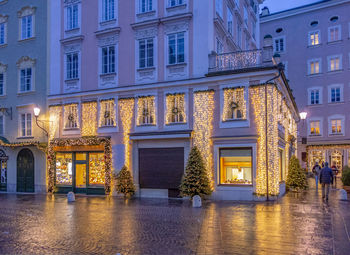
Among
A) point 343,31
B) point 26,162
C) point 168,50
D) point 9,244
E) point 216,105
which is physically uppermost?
point 343,31

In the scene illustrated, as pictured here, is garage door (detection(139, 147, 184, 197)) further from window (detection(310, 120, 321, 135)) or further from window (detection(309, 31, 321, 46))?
window (detection(309, 31, 321, 46))

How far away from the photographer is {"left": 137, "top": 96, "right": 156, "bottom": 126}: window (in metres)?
20.2

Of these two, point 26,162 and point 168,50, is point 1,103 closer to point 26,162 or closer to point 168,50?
point 26,162

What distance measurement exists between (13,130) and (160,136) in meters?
11.8

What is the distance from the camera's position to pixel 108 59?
21.8m

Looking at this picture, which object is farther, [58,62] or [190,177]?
[58,62]

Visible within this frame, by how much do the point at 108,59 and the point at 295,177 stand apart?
13066mm

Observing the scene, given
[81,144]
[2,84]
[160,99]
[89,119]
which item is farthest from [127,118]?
[2,84]

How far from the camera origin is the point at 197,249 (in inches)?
346

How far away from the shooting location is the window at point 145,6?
814 inches

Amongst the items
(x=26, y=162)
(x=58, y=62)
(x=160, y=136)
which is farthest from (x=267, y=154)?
(x=26, y=162)

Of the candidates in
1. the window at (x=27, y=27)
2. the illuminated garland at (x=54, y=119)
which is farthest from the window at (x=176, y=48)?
the window at (x=27, y=27)

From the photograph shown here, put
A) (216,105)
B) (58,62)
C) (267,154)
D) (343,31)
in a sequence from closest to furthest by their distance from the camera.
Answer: (267,154)
(216,105)
(58,62)
(343,31)

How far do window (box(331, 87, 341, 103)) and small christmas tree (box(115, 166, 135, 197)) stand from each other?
25533 mm
